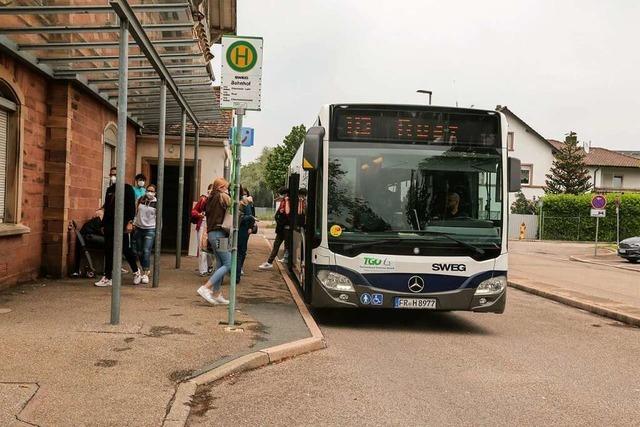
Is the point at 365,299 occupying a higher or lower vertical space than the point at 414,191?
lower

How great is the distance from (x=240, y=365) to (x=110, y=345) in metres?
1.30

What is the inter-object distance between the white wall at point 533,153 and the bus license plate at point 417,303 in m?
53.0

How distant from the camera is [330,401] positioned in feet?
16.9

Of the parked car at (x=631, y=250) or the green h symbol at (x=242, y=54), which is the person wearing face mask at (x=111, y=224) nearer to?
the green h symbol at (x=242, y=54)

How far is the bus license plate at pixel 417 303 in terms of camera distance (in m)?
8.17

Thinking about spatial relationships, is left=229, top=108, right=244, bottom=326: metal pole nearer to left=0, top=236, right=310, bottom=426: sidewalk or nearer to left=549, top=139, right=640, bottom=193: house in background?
left=0, top=236, right=310, bottom=426: sidewalk

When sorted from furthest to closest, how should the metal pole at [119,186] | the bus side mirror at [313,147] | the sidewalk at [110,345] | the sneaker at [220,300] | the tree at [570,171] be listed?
1. the tree at [570,171]
2. the sneaker at [220,300]
3. the bus side mirror at [313,147]
4. the metal pole at [119,186]
5. the sidewalk at [110,345]

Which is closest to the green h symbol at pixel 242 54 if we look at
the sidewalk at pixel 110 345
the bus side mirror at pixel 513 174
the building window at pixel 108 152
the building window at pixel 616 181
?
the sidewalk at pixel 110 345

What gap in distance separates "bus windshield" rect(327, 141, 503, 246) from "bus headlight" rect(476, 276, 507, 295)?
0.48 meters

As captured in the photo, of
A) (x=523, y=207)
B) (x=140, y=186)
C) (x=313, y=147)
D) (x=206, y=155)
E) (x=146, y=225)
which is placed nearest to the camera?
(x=313, y=147)

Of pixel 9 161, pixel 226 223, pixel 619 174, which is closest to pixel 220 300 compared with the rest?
pixel 226 223

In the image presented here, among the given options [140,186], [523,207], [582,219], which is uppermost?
[523,207]

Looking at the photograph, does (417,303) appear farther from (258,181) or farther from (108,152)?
(258,181)

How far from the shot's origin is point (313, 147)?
317 inches
